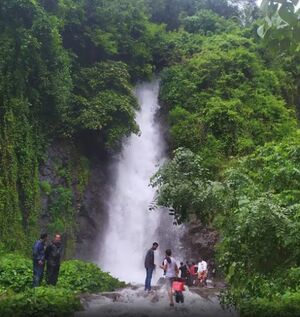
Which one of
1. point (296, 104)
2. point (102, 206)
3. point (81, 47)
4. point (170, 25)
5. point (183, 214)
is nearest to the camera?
point (183, 214)

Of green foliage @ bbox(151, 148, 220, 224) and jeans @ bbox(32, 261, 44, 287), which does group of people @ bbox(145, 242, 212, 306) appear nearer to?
green foliage @ bbox(151, 148, 220, 224)

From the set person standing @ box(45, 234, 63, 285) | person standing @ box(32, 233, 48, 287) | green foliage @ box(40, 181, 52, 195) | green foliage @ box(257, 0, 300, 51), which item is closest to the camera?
green foliage @ box(257, 0, 300, 51)

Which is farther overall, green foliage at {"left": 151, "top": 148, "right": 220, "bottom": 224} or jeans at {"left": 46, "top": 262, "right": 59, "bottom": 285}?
jeans at {"left": 46, "top": 262, "right": 59, "bottom": 285}

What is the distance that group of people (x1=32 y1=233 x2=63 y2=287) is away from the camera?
10.6 m

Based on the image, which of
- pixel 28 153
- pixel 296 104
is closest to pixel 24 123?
pixel 28 153

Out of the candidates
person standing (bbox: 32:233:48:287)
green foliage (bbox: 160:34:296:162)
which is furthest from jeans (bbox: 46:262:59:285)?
green foliage (bbox: 160:34:296:162)

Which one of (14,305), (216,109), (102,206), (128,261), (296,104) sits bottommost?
(14,305)

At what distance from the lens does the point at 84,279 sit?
41.2ft

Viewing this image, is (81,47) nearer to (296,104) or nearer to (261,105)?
(261,105)

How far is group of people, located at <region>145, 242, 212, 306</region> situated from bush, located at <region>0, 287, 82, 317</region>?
77.0 inches

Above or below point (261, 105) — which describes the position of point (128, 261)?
below

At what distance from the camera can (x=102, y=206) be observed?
18859mm

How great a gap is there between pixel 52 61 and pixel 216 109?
23.3 ft

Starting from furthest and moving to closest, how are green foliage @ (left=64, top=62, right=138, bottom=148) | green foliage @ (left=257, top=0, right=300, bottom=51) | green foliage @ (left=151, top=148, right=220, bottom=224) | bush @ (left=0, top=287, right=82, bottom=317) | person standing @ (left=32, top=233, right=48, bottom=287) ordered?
1. green foliage @ (left=64, top=62, right=138, bottom=148)
2. person standing @ (left=32, top=233, right=48, bottom=287)
3. green foliage @ (left=151, top=148, right=220, bottom=224)
4. bush @ (left=0, top=287, right=82, bottom=317)
5. green foliage @ (left=257, top=0, right=300, bottom=51)
